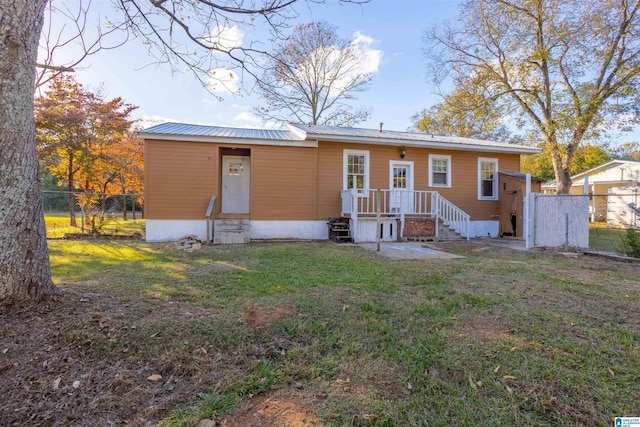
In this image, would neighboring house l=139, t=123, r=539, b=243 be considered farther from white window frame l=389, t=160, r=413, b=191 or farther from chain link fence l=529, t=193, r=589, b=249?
chain link fence l=529, t=193, r=589, b=249

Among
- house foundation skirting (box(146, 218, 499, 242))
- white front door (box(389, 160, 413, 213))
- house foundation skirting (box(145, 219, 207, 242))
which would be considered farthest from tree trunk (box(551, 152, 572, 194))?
house foundation skirting (box(145, 219, 207, 242))

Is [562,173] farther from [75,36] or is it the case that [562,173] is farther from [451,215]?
[75,36]

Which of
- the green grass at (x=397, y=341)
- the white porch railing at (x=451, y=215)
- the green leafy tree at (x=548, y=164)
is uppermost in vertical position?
the green leafy tree at (x=548, y=164)

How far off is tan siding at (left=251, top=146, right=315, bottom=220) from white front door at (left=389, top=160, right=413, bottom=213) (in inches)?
114

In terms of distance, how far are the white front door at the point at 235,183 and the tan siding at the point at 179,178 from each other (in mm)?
1323

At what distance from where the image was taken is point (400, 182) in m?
11.1

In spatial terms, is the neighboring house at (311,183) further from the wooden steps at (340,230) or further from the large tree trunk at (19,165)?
the large tree trunk at (19,165)

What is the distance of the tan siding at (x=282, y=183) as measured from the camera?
31.8 feet

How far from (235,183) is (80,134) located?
735cm

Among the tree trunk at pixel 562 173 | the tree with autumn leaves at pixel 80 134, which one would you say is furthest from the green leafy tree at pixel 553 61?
the tree with autumn leaves at pixel 80 134

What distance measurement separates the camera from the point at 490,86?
15359mm

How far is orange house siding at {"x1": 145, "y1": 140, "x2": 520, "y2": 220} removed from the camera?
909 centimetres

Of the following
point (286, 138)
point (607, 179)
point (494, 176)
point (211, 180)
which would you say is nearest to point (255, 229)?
point (211, 180)

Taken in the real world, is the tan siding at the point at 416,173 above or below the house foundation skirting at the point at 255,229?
above
